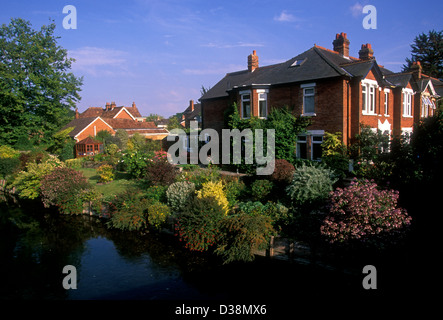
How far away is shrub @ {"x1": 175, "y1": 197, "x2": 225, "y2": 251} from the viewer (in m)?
13.9

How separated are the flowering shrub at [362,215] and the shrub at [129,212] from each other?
9620 millimetres

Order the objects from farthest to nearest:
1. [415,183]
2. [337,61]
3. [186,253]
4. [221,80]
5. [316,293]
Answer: [221,80], [337,61], [186,253], [415,183], [316,293]

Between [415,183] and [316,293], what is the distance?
6.03 metres

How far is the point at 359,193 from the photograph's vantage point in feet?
39.3

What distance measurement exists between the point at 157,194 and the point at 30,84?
3328 centimetres

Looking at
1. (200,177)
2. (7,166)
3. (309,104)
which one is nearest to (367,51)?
(309,104)

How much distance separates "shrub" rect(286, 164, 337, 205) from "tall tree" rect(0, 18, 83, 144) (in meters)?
37.4

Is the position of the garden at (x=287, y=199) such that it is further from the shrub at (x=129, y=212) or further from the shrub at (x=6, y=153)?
the shrub at (x=6, y=153)

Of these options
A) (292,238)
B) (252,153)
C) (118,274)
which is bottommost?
(118,274)

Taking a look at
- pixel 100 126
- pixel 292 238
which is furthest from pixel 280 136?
pixel 100 126

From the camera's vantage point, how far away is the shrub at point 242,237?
12773 millimetres

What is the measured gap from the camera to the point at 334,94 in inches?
830

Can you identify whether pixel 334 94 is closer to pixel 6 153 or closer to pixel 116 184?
pixel 116 184

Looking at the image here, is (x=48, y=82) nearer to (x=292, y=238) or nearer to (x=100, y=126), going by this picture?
(x=100, y=126)
